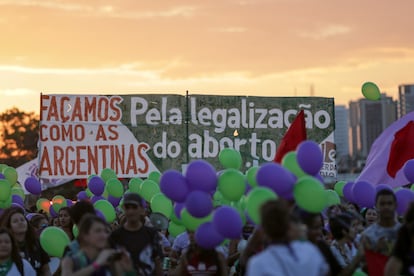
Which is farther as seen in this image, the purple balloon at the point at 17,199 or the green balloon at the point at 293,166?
the purple balloon at the point at 17,199

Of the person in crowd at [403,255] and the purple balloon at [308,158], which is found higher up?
the purple balloon at [308,158]

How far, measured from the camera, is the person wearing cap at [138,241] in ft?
30.6

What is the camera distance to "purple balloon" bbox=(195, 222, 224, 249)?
877 cm

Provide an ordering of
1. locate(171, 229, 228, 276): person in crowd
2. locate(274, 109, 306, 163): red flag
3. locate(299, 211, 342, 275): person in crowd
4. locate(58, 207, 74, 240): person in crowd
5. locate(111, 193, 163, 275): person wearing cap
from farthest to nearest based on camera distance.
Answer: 1. locate(274, 109, 306, 163): red flag
2. locate(58, 207, 74, 240): person in crowd
3. locate(111, 193, 163, 275): person wearing cap
4. locate(171, 229, 228, 276): person in crowd
5. locate(299, 211, 342, 275): person in crowd

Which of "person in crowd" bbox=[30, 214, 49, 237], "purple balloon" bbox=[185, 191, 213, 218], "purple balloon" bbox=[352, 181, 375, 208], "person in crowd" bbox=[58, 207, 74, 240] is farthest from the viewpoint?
"person in crowd" bbox=[30, 214, 49, 237]

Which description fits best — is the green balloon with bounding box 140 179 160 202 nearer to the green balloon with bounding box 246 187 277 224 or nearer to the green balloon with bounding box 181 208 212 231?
the green balloon with bounding box 181 208 212 231

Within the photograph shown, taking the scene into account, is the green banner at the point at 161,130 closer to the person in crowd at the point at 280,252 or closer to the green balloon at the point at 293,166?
the green balloon at the point at 293,166

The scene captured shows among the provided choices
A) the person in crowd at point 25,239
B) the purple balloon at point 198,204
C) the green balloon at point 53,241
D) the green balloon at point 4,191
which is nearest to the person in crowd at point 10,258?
the person in crowd at point 25,239

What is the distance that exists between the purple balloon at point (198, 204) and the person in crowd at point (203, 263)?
46cm

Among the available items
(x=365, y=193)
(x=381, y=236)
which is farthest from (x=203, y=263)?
(x=365, y=193)

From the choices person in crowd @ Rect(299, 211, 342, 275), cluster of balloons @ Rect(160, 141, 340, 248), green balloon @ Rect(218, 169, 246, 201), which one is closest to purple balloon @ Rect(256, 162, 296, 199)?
cluster of balloons @ Rect(160, 141, 340, 248)

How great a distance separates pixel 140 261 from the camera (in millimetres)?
9344

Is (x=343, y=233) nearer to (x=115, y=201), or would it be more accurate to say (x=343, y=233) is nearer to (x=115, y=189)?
(x=115, y=189)

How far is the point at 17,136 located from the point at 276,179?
9575 cm
